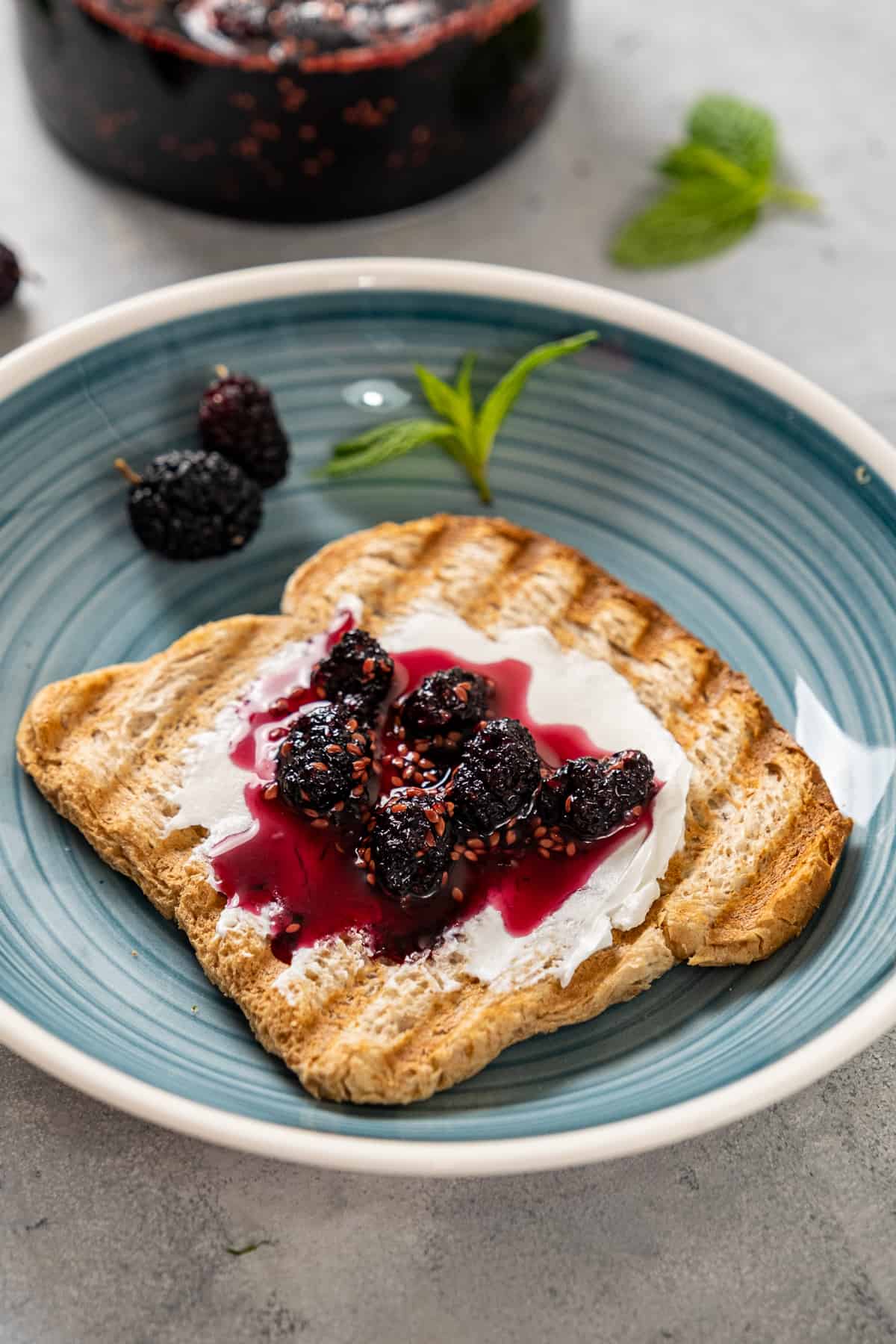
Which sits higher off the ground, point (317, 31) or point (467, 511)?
point (317, 31)

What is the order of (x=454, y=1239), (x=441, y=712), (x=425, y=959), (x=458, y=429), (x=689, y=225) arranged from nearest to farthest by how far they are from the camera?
(x=454, y=1239), (x=425, y=959), (x=441, y=712), (x=458, y=429), (x=689, y=225)

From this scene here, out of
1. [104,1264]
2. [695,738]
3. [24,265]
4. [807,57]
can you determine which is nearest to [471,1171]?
[104,1264]

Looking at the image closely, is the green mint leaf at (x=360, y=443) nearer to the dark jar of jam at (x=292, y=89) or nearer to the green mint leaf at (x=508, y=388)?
the green mint leaf at (x=508, y=388)

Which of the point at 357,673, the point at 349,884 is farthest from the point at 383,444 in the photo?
the point at 349,884

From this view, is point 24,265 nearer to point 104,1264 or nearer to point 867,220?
point 867,220

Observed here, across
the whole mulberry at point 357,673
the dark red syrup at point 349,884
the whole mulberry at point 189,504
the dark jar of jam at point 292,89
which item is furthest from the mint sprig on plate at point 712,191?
the dark red syrup at point 349,884

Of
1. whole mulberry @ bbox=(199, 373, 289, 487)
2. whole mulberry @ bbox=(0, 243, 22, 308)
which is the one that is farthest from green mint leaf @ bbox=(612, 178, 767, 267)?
whole mulberry @ bbox=(0, 243, 22, 308)

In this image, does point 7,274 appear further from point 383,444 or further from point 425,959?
point 425,959

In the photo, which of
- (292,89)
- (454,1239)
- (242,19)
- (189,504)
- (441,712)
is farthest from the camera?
(242,19)
